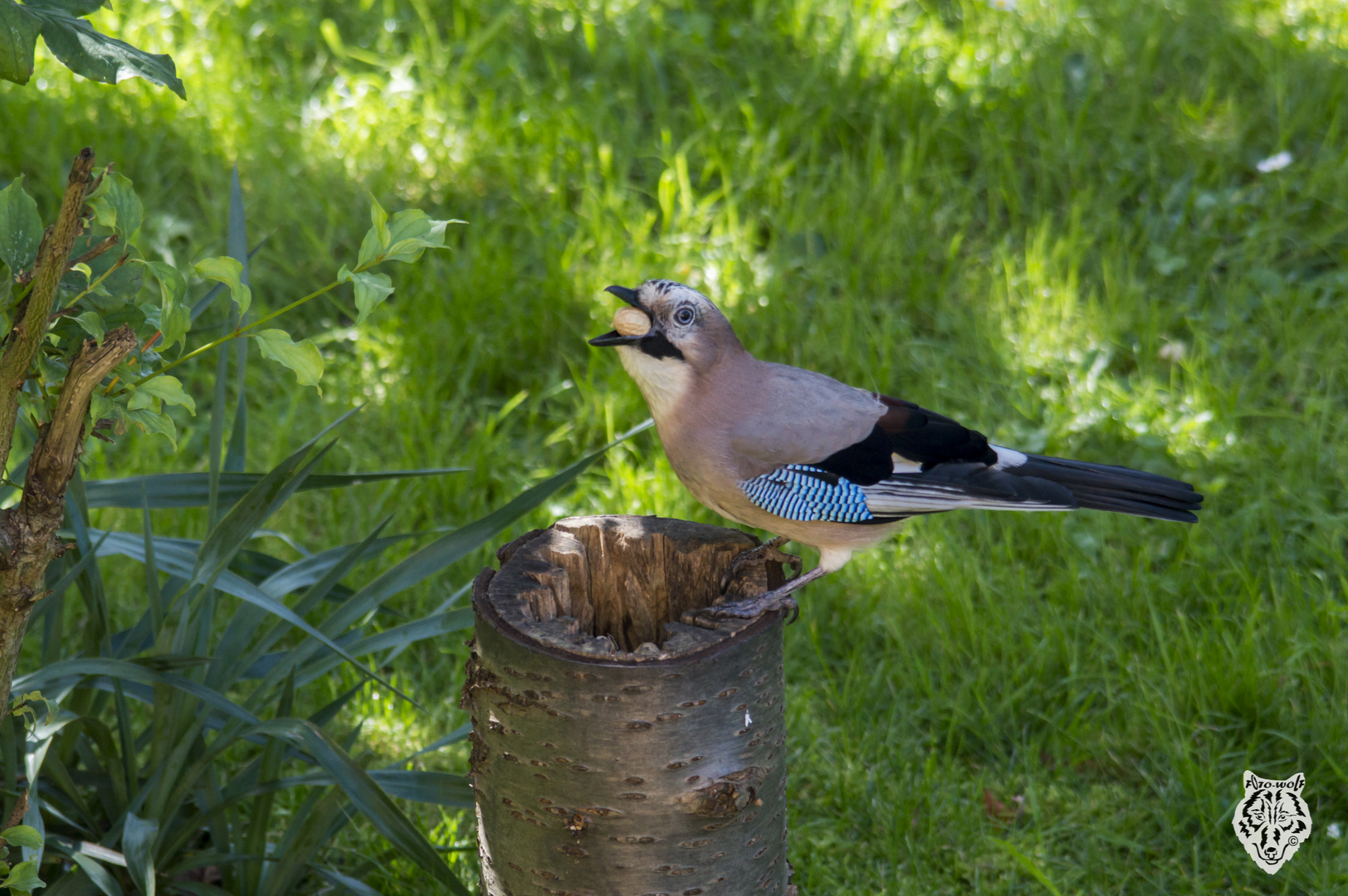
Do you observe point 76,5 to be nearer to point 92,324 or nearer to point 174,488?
point 92,324

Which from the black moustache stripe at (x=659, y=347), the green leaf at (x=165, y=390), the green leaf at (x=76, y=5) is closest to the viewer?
the green leaf at (x=76, y=5)

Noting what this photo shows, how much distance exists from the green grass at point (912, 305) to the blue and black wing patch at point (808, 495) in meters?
0.78

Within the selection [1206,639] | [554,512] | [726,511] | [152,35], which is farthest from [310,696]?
[152,35]

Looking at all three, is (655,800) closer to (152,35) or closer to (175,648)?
(175,648)

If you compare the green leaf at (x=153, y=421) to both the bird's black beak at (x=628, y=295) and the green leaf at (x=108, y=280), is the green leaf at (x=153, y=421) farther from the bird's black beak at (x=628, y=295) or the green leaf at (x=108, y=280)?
the bird's black beak at (x=628, y=295)

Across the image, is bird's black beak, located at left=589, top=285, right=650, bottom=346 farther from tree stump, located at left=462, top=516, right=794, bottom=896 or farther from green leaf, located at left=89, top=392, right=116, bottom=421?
green leaf, located at left=89, top=392, right=116, bottom=421

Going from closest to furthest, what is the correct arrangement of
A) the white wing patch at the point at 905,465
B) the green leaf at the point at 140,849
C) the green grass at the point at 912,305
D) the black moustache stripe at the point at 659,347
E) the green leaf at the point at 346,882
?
the green leaf at the point at 140,849 < the green leaf at the point at 346,882 < the black moustache stripe at the point at 659,347 < the white wing patch at the point at 905,465 < the green grass at the point at 912,305

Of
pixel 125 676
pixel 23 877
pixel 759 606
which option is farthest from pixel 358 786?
pixel 759 606

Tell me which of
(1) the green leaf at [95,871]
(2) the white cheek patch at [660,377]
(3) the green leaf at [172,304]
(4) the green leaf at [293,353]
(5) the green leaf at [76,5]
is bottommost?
(1) the green leaf at [95,871]

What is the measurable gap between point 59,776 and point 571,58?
3.72 m

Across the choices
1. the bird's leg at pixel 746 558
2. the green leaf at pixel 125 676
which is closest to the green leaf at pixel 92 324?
the green leaf at pixel 125 676

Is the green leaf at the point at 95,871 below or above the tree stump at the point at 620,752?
below

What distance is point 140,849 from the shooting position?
6.76 ft

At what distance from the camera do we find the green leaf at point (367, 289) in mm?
1603
